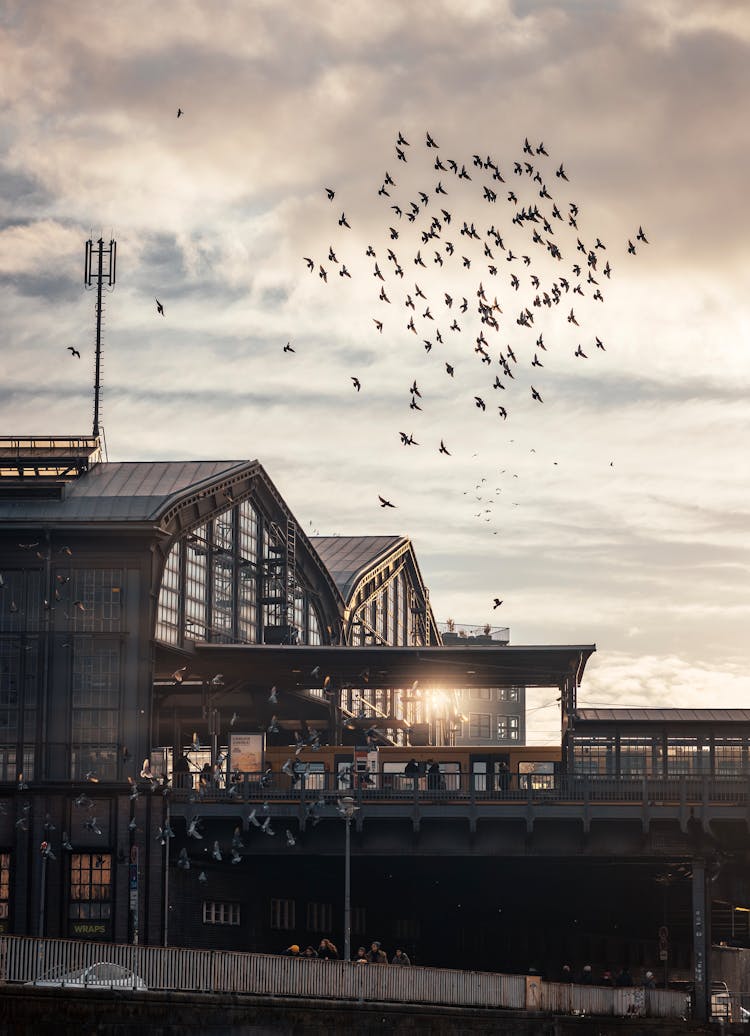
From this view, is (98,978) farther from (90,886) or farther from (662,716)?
(662,716)

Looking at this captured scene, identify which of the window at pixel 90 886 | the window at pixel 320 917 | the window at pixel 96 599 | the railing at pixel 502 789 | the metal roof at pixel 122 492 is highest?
the metal roof at pixel 122 492

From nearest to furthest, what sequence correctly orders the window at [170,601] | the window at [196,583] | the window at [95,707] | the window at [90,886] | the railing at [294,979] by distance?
the railing at [294,979] < the window at [90,886] < the window at [95,707] < the window at [170,601] < the window at [196,583]

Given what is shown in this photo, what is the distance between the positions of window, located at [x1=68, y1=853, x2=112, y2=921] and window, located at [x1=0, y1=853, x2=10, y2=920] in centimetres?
286

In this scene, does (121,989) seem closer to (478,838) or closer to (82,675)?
(478,838)

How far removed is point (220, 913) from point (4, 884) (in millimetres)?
10231

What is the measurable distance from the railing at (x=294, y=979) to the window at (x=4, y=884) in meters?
29.1

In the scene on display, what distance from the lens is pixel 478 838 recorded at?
7531 centimetres

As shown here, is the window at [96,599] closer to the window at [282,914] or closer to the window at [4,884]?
the window at [4,884]

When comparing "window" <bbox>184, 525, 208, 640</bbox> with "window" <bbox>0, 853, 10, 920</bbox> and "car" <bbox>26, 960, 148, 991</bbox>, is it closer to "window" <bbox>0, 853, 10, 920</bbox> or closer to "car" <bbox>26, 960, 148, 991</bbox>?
"window" <bbox>0, 853, 10, 920</bbox>

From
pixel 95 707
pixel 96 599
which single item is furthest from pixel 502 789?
pixel 96 599

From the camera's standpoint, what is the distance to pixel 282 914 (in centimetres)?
8581

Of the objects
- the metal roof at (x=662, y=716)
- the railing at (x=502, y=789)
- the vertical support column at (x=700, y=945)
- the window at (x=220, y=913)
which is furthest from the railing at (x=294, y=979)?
the window at (x=220, y=913)

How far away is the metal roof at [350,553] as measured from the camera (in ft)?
440

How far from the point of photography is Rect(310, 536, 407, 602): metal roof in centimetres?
13425
